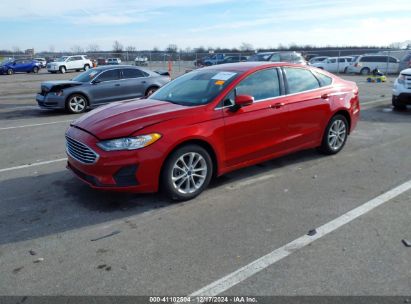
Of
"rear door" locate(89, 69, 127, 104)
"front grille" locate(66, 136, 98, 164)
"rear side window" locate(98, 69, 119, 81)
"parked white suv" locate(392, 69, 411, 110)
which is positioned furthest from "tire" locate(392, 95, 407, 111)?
"front grille" locate(66, 136, 98, 164)

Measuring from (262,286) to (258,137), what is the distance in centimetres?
263

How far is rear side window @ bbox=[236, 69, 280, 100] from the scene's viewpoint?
5.25 metres

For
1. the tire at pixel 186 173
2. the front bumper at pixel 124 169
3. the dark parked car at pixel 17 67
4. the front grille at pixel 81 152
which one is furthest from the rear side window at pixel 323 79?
the dark parked car at pixel 17 67

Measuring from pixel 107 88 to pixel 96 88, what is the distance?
1.20 ft

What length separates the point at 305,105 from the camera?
5914 mm

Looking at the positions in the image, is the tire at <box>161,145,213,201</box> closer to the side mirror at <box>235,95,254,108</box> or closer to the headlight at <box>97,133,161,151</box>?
the headlight at <box>97,133,161,151</box>

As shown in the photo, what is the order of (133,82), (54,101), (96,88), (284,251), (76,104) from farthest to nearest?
(133,82)
(96,88)
(76,104)
(54,101)
(284,251)

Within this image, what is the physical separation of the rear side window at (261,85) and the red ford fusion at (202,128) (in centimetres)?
1

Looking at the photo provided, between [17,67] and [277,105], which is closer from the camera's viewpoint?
[277,105]

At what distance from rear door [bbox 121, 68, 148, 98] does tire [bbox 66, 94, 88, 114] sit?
55.9 inches

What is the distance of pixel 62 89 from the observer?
Result: 12.2 m

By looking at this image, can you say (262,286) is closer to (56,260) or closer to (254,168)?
(56,260)

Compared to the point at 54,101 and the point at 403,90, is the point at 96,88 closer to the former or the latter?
the point at 54,101

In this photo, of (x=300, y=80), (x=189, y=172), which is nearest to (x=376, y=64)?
(x=300, y=80)
